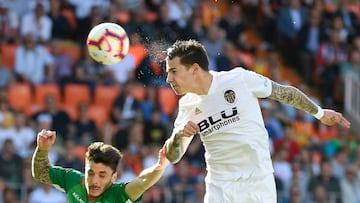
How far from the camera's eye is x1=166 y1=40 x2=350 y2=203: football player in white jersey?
7.97 meters

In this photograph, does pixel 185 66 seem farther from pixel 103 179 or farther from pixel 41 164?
pixel 41 164

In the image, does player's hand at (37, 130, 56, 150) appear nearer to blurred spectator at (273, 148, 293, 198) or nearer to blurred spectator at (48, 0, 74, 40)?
blurred spectator at (273, 148, 293, 198)

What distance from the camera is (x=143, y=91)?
15766 mm

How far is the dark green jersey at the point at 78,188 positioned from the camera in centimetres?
767

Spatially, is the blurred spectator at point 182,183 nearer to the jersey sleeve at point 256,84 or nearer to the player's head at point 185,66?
the jersey sleeve at point 256,84

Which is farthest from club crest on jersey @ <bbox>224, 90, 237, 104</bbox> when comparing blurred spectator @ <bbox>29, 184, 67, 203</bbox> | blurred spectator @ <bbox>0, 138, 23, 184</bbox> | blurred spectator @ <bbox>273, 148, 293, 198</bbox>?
blurred spectator @ <bbox>273, 148, 293, 198</bbox>

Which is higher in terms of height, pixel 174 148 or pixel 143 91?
pixel 174 148

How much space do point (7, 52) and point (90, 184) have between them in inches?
326

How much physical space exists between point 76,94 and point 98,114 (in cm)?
46

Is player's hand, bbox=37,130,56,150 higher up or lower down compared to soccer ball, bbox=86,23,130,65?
lower down

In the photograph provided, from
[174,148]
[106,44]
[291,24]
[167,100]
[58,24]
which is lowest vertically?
[167,100]

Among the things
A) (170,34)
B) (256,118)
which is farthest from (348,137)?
(256,118)

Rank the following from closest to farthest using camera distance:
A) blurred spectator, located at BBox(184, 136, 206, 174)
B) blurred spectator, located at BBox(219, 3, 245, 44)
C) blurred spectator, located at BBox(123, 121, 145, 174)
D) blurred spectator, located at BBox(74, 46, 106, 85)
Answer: blurred spectator, located at BBox(123, 121, 145, 174) → blurred spectator, located at BBox(184, 136, 206, 174) → blurred spectator, located at BBox(74, 46, 106, 85) → blurred spectator, located at BBox(219, 3, 245, 44)

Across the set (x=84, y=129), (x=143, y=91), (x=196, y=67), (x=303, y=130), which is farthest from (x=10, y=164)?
(x=196, y=67)
